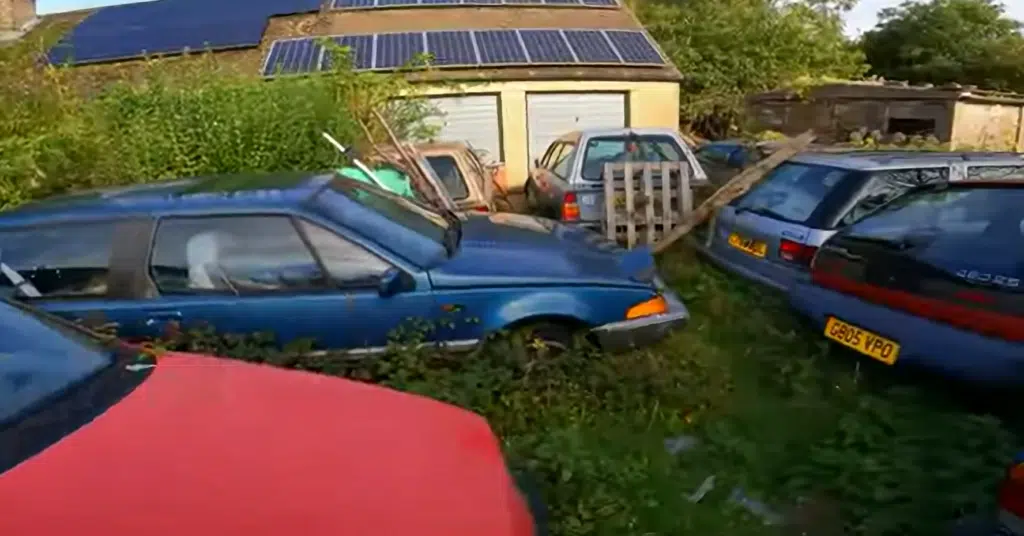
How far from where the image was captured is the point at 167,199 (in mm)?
4500

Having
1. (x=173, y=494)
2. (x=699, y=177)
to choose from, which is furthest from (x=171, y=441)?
(x=699, y=177)

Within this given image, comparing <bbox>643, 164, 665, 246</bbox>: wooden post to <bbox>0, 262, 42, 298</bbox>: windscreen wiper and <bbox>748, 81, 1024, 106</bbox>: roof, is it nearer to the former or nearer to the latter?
<bbox>0, 262, 42, 298</bbox>: windscreen wiper

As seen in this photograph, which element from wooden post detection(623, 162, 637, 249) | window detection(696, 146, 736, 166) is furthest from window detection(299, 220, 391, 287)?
window detection(696, 146, 736, 166)

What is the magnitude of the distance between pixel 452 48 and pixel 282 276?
11.5m

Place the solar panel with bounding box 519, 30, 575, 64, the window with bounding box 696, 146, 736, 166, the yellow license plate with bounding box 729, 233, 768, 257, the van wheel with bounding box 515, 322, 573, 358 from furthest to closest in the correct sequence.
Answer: the solar panel with bounding box 519, 30, 575, 64 → the window with bounding box 696, 146, 736, 166 → the yellow license plate with bounding box 729, 233, 768, 257 → the van wheel with bounding box 515, 322, 573, 358

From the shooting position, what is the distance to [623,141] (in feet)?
29.9

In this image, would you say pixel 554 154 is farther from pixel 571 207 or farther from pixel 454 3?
pixel 454 3

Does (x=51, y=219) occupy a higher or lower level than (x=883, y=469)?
higher

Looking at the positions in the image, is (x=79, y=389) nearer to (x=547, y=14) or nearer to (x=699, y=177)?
(x=699, y=177)

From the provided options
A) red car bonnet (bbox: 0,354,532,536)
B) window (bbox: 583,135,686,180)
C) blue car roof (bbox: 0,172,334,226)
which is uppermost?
blue car roof (bbox: 0,172,334,226)

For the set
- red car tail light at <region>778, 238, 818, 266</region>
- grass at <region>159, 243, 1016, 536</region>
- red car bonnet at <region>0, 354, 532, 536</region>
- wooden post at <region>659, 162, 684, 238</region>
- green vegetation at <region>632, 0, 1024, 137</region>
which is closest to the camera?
red car bonnet at <region>0, 354, 532, 536</region>

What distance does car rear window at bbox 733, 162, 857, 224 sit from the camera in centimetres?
585

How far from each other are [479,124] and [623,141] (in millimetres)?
6318

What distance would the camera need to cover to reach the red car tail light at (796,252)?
5.62 metres
